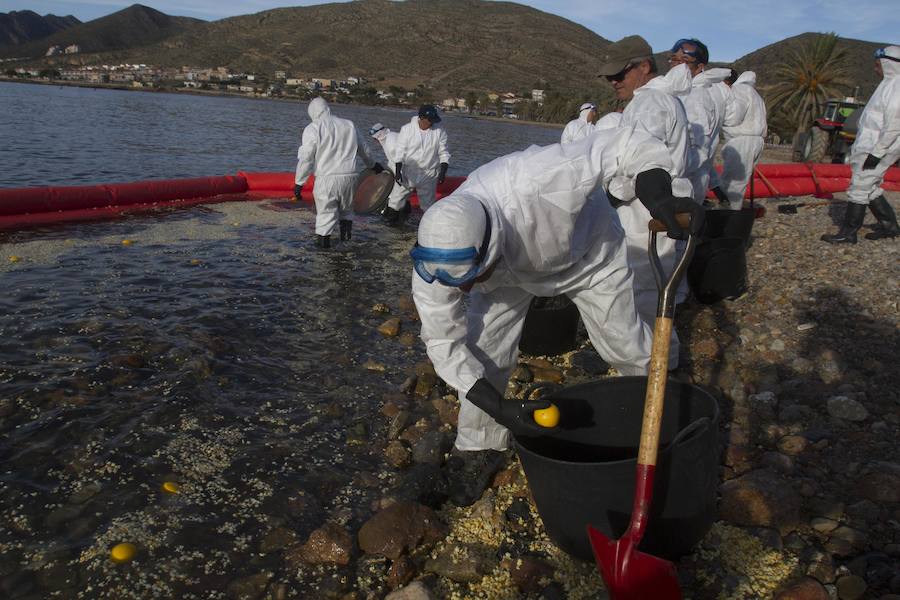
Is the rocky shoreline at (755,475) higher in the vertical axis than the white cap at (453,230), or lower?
lower

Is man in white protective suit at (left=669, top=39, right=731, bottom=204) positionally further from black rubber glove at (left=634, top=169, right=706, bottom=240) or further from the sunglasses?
black rubber glove at (left=634, top=169, right=706, bottom=240)

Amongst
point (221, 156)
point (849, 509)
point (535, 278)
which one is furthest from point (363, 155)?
point (221, 156)

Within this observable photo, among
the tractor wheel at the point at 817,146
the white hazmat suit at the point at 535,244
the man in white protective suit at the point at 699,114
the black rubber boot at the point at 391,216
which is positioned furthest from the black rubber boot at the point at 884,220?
the tractor wheel at the point at 817,146

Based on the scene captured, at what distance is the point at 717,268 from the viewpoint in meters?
4.39

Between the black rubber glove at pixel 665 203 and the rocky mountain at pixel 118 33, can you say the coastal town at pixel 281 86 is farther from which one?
the black rubber glove at pixel 665 203

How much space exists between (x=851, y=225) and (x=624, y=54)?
11.4 ft

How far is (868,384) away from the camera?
348 cm

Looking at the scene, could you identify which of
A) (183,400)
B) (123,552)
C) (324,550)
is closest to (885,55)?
(324,550)

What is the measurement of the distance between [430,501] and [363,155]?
5.24 meters

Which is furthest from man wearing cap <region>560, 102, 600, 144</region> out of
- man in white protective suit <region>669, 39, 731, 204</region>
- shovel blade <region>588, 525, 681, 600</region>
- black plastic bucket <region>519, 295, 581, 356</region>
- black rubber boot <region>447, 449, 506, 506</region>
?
shovel blade <region>588, 525, 681, 600</region>

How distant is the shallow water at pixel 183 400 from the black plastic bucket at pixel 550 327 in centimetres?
82

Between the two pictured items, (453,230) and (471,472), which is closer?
(453,230)

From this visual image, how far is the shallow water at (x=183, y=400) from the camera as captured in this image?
2412 millimetres

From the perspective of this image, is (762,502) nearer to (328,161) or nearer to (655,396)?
(655,396)
